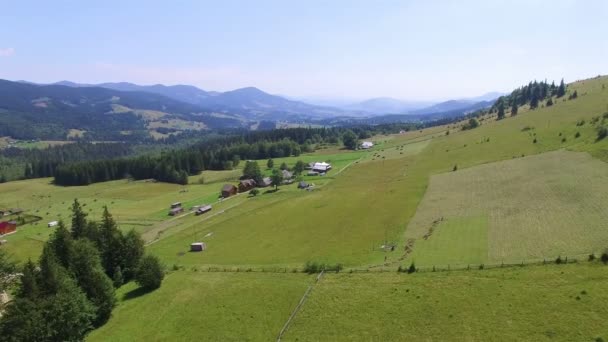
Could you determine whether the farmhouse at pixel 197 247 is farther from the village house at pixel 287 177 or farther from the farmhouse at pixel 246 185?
the village house at pixel 287 177

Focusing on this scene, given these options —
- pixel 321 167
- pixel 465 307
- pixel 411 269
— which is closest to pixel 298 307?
pixel 411 269

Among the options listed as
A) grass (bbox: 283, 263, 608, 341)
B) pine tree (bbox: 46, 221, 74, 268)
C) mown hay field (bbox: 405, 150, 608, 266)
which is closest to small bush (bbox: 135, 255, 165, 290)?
pine tree (bbox: 46, 221, 74, 268)

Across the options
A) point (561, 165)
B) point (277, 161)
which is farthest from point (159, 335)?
point (277, 161)

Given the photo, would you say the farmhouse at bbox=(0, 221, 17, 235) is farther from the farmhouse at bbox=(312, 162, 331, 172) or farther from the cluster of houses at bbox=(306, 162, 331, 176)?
the farmhouse at bbox=(312, 162, 331, 172)

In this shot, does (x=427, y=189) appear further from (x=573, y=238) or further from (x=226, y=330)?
(x=226, y=330)

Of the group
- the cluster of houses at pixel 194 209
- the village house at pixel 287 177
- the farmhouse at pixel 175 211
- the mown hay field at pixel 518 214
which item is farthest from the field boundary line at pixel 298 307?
the village house at pixel 287 177

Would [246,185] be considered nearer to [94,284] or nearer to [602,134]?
[94,284]

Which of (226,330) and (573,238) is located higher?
(573,238)
